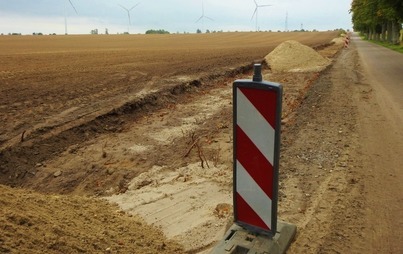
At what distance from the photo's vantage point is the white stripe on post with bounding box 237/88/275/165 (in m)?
2.67

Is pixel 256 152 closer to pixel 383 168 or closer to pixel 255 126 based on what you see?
pixel 255 126

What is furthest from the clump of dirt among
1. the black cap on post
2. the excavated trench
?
the excavated trench

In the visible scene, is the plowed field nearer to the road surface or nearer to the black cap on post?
the road surface

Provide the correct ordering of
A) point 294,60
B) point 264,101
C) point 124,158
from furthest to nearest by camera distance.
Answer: point 294,60, point 124,158, point 264,101

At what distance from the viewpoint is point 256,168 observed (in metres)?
2.82

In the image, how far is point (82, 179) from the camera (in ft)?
17.9

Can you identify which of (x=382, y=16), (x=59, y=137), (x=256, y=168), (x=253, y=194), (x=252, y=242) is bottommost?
(x=59, y=137)

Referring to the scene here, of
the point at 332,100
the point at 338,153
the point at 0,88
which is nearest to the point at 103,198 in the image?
the point at 338,153

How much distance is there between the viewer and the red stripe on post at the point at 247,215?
2945 millimetres

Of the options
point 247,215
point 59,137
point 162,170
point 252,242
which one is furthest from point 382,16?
point 252,242

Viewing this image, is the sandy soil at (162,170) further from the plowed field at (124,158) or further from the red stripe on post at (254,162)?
the red stripe on post at (254,162)

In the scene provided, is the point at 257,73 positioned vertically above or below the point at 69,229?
above

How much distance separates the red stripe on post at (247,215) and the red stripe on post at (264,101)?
29.7 inches

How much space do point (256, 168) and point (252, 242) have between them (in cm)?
61
